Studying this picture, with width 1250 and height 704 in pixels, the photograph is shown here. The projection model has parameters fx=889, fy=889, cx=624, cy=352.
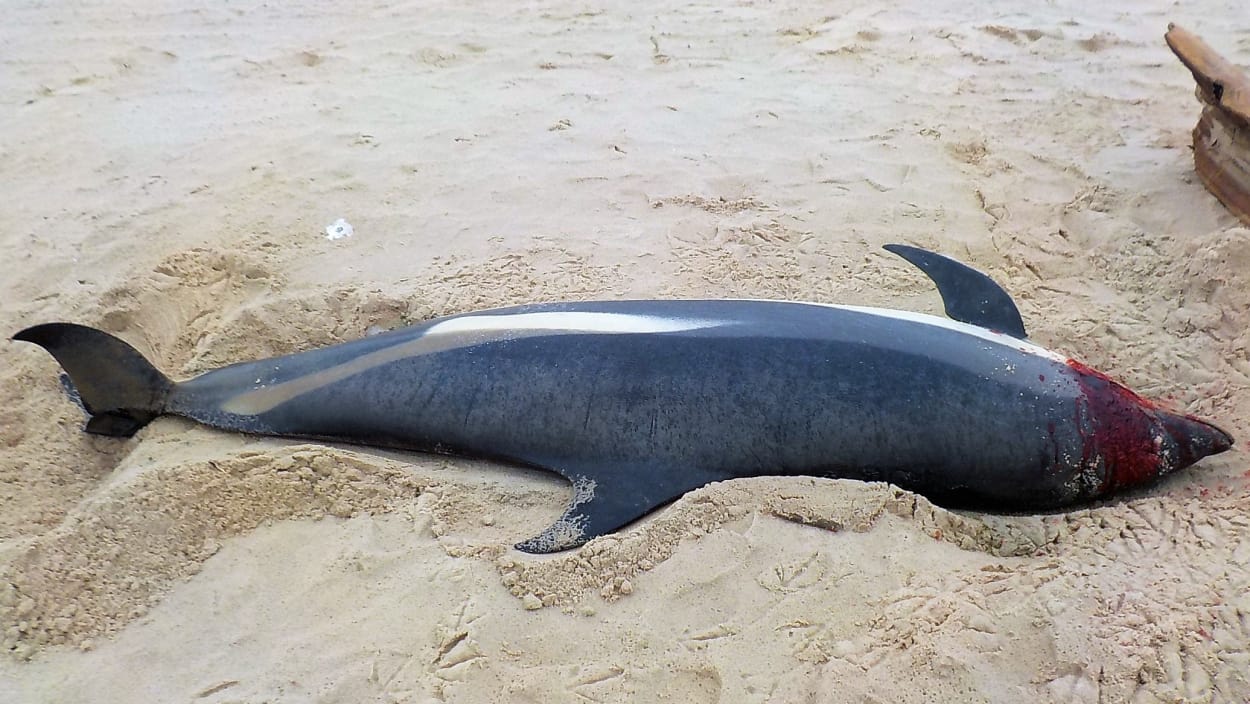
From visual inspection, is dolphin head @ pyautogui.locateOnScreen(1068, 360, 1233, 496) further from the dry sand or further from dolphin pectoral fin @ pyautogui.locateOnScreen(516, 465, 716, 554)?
dolphin pectoral fin @ pyautogui.locateOnScreen(516, 465, 716, 554)

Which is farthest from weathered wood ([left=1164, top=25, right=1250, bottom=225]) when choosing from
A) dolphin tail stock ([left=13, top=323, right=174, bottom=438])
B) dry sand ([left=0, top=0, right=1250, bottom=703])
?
dolphin tail stock ([left=13, top=323, right=174, bottom=438])

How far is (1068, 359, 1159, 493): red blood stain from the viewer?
2686mm

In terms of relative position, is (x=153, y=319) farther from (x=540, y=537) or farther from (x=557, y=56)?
(x=557, y=56)

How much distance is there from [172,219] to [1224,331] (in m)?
4.58

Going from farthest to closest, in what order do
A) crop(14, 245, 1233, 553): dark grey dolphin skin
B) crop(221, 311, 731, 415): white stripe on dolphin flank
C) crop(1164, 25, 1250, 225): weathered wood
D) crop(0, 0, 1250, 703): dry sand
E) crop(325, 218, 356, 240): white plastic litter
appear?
crop(325, 218, 356, 240): white plastic litter
crop(1164, 25, 1250, 225): weathered wood
crop(221, 311, 731, 415): white stripe on dolphin flank
crop(14, 245, 1233, 553): dark grey dolphin skin
crop(0, 0, 1250, 703): dry sand

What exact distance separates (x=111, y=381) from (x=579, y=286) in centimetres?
179

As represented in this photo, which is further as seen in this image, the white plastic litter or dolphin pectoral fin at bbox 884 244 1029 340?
the white plastic litter

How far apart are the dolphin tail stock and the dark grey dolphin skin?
0.02 m

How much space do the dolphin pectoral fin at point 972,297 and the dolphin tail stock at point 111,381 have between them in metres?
2.76

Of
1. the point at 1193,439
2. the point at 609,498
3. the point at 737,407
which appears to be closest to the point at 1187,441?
the point at 1193,439

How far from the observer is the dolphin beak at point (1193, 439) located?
2729 mm


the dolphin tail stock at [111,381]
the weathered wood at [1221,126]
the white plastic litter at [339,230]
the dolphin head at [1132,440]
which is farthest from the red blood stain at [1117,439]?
the white plastic litter at [339,230]

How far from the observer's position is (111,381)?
312cm

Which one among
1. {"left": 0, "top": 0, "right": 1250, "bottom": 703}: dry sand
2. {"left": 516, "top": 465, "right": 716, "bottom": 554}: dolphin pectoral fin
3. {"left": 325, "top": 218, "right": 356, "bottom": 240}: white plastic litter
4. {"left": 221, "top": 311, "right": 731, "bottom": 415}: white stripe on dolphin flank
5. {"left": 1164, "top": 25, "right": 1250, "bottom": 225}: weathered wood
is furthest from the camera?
{"left": 325, "top": 218, "right": 356, "bottom": 240}: white plastic litter
